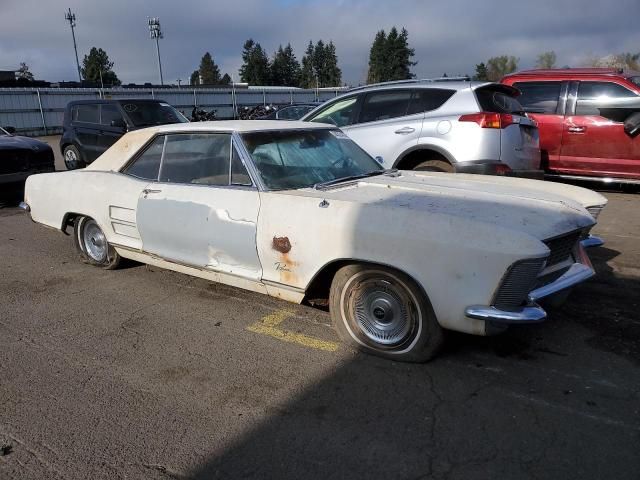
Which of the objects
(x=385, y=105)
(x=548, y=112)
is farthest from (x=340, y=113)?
(x=548, y=112)

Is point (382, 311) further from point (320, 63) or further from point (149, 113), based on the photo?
point (320, 63)

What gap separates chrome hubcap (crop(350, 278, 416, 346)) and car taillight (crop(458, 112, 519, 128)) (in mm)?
3481

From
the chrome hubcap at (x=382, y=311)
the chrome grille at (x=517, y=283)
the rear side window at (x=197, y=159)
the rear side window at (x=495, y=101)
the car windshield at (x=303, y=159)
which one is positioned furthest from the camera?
the rear side window at (x=495, y=101)

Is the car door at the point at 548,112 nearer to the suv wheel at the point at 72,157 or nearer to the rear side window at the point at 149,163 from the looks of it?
the rear side window at the point at 149,163

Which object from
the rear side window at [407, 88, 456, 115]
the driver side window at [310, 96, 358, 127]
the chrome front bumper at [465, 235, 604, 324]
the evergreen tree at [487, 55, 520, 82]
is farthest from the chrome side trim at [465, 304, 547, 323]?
the evergreen tree at [487, 55, 520, 82]

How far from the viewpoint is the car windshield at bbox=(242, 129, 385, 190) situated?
12.8 ft

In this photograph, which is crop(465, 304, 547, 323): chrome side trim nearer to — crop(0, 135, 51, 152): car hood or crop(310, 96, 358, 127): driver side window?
crop(310, 96, 358, 127): driver side window

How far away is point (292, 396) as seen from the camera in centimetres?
298

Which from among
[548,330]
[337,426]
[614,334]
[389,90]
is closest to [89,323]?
[337,426]

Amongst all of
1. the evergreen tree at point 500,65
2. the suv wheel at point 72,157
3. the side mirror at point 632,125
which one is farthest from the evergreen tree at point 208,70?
the side mirror at point 632,125

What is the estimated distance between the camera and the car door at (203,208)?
377cm

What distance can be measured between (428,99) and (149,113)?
7501mm

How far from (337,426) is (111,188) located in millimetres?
3170

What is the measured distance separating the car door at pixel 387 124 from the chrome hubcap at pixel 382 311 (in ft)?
11.7
